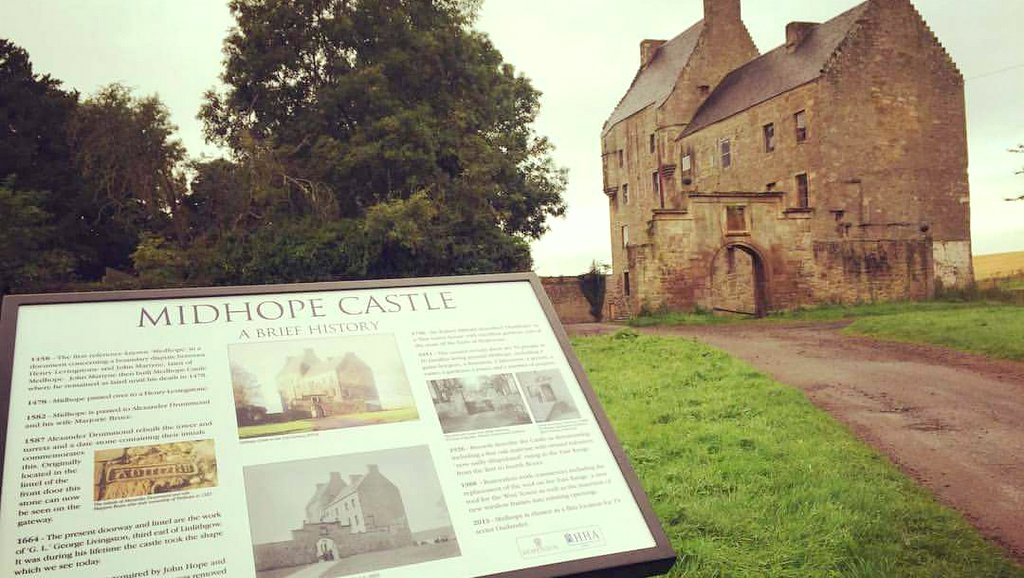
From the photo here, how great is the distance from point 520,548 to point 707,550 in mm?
2662

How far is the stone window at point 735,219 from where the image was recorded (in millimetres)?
27239

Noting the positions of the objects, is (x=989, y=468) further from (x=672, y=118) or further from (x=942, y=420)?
(x=672, y=118)

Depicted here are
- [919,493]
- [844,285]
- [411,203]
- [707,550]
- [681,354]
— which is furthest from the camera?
[844,285]

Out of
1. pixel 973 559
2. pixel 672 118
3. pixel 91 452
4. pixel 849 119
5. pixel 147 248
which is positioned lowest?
pixel 973 559

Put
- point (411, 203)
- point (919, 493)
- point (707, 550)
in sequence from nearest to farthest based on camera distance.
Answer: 1. point (707, 550)
2. point (919, 493)
3. point (411, 203)

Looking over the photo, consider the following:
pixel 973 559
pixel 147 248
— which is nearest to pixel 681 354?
pixel 973 559

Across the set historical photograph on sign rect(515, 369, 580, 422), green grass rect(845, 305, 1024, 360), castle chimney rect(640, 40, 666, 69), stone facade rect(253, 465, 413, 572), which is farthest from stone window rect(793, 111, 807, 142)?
Answer: stone facade rect(253, 465, 413, 572)

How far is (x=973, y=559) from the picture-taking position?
18.0ft

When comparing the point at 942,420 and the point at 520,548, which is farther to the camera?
the point at 942,420

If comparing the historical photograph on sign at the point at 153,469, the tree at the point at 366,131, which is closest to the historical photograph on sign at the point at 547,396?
the historical photograph on sign at the point at 153,469

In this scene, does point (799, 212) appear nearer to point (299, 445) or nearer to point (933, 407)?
point (933, 407)

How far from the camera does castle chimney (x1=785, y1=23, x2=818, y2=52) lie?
3478 centimetres

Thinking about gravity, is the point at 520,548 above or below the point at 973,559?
above

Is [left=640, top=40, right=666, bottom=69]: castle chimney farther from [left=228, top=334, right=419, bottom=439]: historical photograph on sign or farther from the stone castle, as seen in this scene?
[left=228, top=334, right=419, bottom=439]: historical photograph on sign
